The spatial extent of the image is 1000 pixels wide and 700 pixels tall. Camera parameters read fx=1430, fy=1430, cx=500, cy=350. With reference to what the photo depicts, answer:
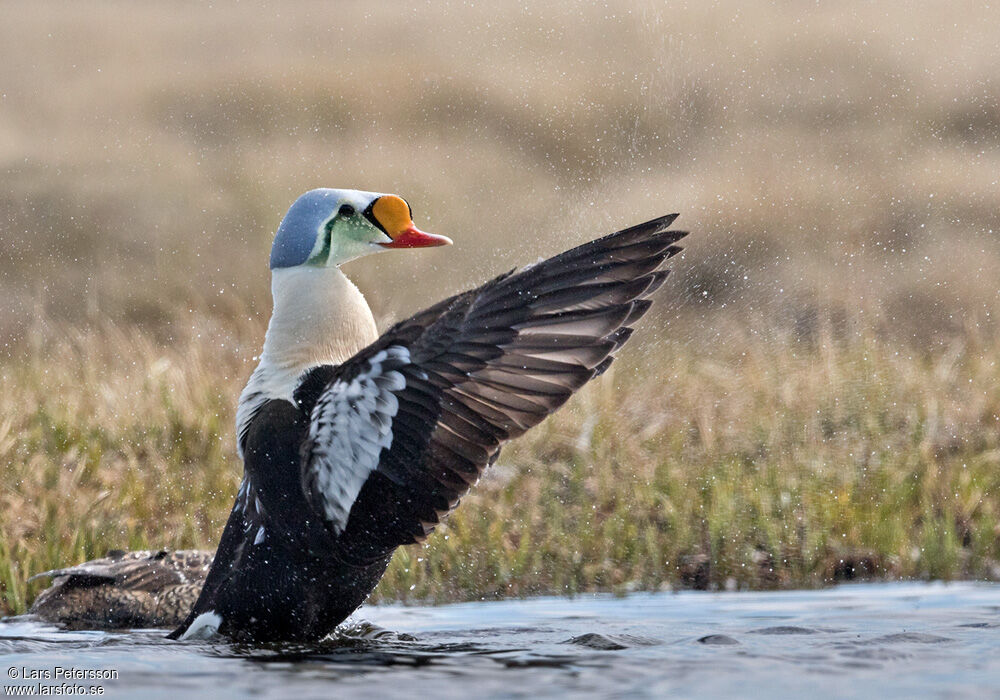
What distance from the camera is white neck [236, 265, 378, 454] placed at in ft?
14.5

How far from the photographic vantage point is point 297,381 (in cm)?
440

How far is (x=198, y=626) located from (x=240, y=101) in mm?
10946

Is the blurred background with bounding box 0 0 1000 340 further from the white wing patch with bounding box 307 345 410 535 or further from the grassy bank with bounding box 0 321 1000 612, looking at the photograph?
the white wing patch with bounding box 307 345 410 535

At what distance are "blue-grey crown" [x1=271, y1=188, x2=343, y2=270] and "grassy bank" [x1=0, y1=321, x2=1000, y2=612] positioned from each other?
4.62 ft

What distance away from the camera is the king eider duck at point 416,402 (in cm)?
399

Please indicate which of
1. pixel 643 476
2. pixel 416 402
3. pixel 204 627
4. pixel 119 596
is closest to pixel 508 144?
pixel 643 476

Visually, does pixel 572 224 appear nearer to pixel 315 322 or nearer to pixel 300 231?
pixel 300 231

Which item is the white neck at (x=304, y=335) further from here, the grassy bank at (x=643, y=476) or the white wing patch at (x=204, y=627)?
the grassy bank at (x=643, y=476)

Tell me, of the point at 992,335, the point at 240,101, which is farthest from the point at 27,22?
the point at 992,335

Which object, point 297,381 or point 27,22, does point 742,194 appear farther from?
point 27,22

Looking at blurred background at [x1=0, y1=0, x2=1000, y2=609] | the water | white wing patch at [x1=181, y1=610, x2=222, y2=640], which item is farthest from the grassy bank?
white wing patch at [x1=181, y1=610, x2=222, y2=640]

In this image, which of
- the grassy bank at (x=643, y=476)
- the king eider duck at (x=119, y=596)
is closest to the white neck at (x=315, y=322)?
the king eider duck at (x=119, y=596)

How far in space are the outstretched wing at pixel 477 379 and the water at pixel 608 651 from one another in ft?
1.68

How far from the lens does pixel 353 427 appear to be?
4012 millimetres
